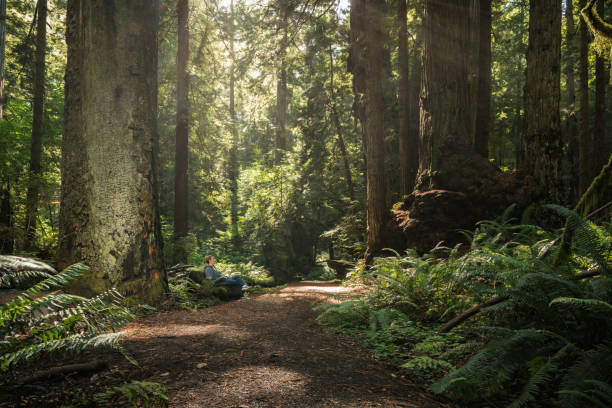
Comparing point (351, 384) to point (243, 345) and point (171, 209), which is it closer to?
point (243, 345)

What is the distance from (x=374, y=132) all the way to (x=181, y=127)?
757 centimetres

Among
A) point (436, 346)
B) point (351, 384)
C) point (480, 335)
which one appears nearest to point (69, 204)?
point (351, 384)

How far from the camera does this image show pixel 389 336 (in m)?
3.66

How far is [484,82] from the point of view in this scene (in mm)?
10664

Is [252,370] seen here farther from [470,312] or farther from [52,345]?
[470,312]

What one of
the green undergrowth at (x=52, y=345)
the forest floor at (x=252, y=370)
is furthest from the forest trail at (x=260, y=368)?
the green undergrowth at (x=52, y=345)

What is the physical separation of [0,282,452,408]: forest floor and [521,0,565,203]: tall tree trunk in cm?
562

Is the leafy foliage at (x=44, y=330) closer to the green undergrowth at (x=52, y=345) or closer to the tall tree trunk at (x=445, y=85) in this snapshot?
the green undergrowth at (x=52, y=345)

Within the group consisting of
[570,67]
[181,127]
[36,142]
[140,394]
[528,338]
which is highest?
[570,67]

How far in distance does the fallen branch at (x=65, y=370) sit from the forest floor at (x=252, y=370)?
58mm

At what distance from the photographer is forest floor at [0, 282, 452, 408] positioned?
217 cm

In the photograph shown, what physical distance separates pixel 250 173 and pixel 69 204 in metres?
15.6

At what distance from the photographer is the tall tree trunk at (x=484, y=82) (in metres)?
9.95

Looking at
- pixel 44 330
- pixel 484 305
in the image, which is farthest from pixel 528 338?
pixel 44 330
